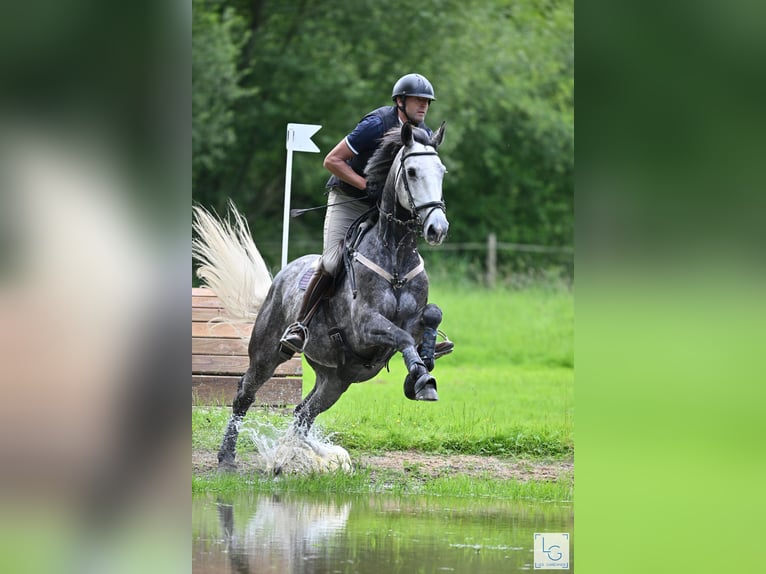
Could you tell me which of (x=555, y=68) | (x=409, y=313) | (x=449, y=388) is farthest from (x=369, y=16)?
(x=409, y=313)

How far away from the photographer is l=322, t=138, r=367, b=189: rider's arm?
5.82 m

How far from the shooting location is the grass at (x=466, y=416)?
6.47 metres

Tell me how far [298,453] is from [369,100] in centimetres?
939

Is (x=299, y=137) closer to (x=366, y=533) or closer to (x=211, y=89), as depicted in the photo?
(x=366, y=533)

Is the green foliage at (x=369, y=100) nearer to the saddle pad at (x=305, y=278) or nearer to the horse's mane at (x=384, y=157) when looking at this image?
the saddle pad at (x=305, y=278)

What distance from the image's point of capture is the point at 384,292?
5625 mm

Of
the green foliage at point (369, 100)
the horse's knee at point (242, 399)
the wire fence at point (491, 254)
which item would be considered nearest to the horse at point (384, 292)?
the horse's knee at point (242, 399)

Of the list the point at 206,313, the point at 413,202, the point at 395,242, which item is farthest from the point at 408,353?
the point at 206,313
